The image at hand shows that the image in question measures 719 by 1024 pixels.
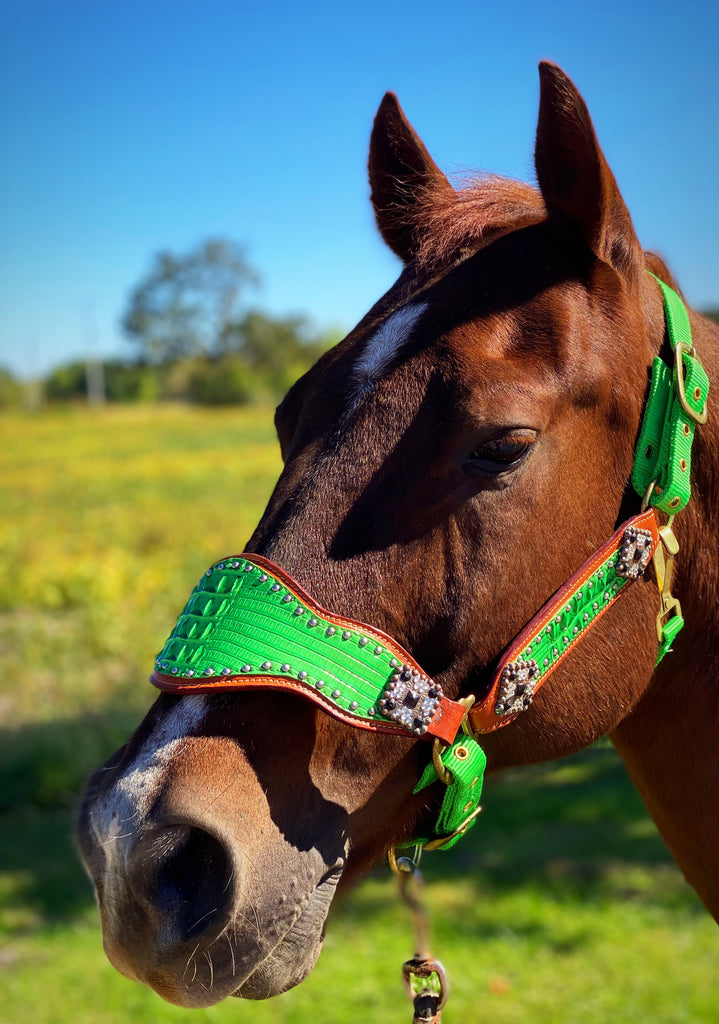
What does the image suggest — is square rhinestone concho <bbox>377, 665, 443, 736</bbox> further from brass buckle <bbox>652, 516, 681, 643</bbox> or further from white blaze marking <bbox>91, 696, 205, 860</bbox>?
brass buckle <bbox>652, 516, 681, 643</bbox>

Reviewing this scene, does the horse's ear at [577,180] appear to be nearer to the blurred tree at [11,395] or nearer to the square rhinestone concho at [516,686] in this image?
the square rhinestone concho at [516,686]

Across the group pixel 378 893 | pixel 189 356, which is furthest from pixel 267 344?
pixel 378 893

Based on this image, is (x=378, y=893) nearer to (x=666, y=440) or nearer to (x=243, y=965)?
(x=243, y=965)

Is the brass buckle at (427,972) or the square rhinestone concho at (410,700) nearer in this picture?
the square rhinestone concho at (410,700)

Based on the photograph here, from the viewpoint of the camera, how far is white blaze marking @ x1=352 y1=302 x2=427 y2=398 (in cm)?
179

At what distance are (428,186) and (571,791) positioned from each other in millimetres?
6387

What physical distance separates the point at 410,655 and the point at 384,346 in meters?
0.68

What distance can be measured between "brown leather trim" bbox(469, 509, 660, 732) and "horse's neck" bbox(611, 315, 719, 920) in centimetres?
22

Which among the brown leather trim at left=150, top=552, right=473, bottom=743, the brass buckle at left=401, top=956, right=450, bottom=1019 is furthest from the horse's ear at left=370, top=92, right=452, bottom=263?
the brass buckle at left=401, top=956, right=450, bottom=1019

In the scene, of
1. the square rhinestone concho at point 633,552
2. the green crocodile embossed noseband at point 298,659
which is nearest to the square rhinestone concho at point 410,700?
the green crocodile embossed noseband at point 298,659

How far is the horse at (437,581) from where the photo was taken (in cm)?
152

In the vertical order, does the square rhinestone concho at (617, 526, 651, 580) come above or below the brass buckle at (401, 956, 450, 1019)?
above

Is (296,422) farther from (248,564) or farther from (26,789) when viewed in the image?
(26,789)

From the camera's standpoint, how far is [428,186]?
2383 millimetres
